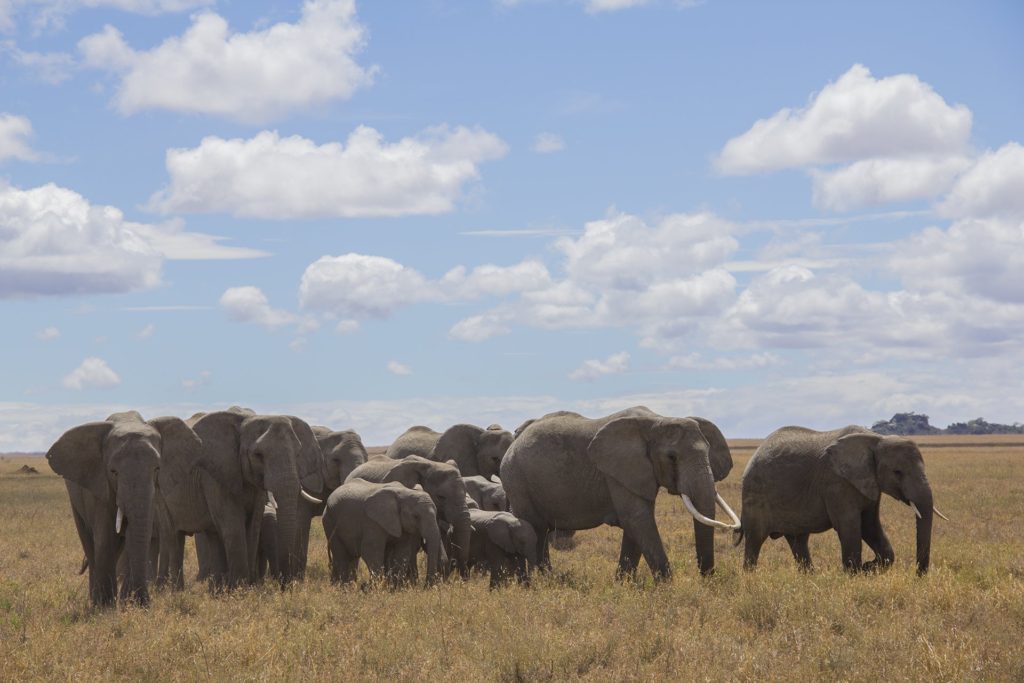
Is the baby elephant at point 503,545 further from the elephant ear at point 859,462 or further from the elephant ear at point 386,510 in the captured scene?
the elephant ear at point 859,462

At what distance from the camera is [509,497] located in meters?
19.2

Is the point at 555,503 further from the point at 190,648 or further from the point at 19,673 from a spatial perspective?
the point at 19,673

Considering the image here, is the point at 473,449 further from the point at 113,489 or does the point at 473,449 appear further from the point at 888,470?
the point at 113,489

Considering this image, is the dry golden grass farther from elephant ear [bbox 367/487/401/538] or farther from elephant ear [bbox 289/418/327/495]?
elephant ear [bbox 289/418/327/495]

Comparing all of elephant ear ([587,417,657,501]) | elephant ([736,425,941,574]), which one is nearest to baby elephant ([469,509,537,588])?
elephant ear ([587,417,657,501])

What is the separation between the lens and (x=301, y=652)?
11.9 meters

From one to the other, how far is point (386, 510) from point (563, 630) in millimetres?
5569

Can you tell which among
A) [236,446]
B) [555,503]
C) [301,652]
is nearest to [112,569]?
[236,446]

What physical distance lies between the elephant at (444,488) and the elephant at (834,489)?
452 cm

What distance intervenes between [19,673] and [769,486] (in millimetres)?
12070

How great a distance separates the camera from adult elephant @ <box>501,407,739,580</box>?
16.5 metres

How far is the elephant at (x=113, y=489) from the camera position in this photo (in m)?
14.6

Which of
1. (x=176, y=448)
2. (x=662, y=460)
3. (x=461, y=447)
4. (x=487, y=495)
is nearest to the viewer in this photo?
A: (x=662, y=460)

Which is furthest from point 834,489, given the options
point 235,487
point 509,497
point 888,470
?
point 235,487
